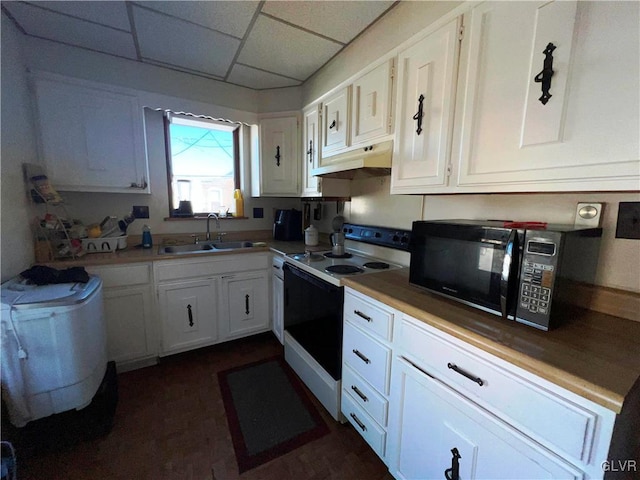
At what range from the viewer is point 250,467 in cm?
126

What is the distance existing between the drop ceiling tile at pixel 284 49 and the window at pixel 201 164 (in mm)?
827

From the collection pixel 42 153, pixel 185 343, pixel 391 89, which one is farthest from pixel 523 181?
pixel 42 153

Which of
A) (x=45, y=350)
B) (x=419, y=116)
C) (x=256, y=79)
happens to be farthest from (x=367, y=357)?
(x=256, y=79)

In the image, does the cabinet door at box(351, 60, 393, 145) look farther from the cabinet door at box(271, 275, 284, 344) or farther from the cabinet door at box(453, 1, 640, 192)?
the cabinet door at box(271, 275, 284, 344)

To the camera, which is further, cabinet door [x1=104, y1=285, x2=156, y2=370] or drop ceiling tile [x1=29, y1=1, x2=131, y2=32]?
cabinet door [x1=104, y1=285, x2=156, y2=370]

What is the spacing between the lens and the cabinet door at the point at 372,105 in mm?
1425

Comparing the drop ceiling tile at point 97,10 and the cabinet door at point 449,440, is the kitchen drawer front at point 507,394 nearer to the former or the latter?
the cabinet door at point 449,440

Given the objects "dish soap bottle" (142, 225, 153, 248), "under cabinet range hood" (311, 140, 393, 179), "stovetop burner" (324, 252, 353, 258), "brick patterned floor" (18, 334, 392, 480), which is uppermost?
"under cabinet range hood" (311, 140, 393, 179)

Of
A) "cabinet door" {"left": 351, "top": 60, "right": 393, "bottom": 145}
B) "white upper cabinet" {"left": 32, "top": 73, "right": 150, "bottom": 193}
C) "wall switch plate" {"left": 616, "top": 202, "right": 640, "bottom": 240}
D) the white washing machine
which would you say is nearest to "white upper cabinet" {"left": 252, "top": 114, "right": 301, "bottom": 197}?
"cabinet door" {"left": 351, "top": 60, "right": 393, "bottom": 145}

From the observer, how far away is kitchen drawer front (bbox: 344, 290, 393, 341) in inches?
44.9

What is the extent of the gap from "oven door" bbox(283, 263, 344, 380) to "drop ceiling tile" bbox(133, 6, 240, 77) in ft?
5.27

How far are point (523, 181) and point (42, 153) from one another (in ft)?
9.03

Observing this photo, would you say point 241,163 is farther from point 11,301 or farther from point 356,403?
point 356,403
